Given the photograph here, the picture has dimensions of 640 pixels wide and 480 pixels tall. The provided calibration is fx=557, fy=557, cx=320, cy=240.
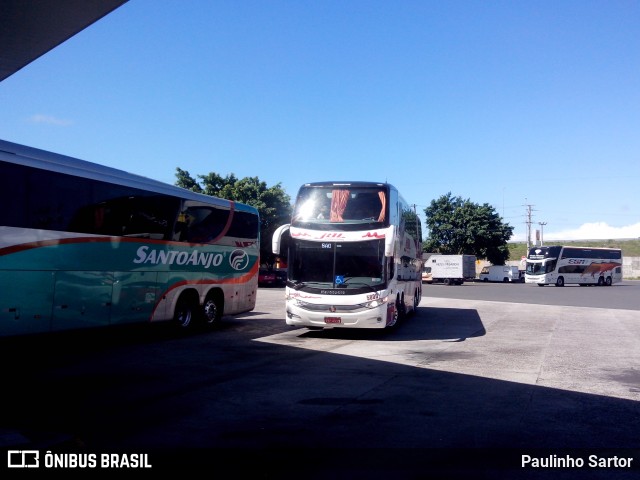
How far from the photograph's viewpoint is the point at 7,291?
8922 mm

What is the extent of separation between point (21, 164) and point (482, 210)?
5957 cm

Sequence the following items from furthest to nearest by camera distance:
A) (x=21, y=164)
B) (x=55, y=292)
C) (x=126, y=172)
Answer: (x=126, y=172) → (x=55, y=292) → (x=21, y=164)

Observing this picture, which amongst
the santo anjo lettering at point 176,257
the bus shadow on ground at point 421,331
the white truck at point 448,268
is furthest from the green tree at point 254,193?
the santo anjo lettering at point 176,257

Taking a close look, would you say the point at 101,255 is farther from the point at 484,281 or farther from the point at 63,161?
the point at 484,281

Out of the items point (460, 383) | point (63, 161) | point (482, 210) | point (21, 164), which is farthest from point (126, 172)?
point (482, 210)

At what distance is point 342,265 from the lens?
13.6m

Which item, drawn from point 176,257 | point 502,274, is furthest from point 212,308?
point 502,274

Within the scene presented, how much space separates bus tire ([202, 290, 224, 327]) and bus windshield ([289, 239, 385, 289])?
2.68 metres

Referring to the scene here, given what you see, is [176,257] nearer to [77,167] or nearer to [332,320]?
[77,167]

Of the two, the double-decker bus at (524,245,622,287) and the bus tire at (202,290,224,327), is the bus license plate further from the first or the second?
the double-decker bus at (524,245,622,287)

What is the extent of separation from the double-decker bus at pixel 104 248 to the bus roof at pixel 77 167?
21 millimetres

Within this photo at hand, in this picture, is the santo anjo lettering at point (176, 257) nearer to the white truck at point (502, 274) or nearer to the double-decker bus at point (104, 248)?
the double-decker bus at point (104, 248)

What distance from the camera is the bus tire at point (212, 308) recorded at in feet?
48.4

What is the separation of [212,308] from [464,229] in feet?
173
